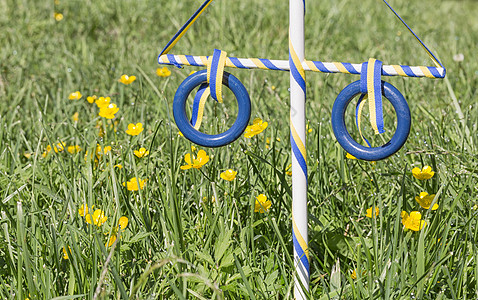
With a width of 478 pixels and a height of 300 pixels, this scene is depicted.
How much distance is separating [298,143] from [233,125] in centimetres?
18

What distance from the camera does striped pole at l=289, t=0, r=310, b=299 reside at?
1481mm

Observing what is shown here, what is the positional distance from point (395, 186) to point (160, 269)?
956 mm

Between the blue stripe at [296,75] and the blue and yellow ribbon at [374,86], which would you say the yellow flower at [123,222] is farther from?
the blue and yellow ribbon at [374,86]

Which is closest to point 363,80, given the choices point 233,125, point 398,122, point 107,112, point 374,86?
point 374,86

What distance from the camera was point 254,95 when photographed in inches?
124

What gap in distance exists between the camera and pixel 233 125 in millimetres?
1521

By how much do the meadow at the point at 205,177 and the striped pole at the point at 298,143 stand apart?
6 cm

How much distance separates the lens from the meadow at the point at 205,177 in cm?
162

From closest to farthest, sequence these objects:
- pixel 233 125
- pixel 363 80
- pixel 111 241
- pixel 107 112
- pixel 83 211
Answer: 1. pixel 363 80
2. pixel 233 125
3. pixel 111 241
4. pixel 83 211
5. pixel 107 112

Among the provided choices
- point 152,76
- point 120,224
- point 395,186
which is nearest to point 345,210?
point 395,186

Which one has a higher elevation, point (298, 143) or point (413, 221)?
point (298, 143)

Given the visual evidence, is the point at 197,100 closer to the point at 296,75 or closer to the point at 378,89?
the point at 296,75

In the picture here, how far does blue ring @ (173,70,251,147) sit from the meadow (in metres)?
0.12

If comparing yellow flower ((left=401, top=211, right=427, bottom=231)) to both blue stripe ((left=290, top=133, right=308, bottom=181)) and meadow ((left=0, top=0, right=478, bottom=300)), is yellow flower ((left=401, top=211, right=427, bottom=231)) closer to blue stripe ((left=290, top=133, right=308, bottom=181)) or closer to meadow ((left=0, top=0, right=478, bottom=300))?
meadow ((left=0, top=0, right=478, bottom=300))
